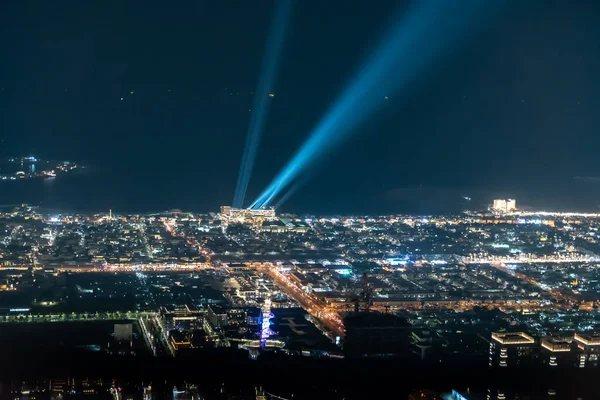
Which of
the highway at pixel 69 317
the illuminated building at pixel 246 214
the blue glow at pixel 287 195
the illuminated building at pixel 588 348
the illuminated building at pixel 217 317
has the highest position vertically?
the blue glow at pixel 287 195

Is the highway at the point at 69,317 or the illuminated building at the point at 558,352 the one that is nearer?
the illuminated building at the point at 558,352

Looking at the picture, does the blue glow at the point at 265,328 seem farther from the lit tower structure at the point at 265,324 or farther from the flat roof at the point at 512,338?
the flat roof at the point at 512,338

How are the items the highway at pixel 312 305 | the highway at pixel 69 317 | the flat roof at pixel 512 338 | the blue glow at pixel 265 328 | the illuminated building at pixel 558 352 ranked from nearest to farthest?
the illuminated building at pixel 558 352, the flat roof at pixel 512 338, the blue glow at pixel 265 328, the highway at pixel 69 317, the highway at pixel 312 305

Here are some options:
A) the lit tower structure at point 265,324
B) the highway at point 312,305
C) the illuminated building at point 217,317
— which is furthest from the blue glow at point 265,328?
the highway at point 312,305

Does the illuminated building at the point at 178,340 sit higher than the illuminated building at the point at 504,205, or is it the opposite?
the illuminated building at the point at 504,205

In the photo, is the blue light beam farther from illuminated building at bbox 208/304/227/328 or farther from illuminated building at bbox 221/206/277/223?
illuminated building at bbox 208/304/227/328

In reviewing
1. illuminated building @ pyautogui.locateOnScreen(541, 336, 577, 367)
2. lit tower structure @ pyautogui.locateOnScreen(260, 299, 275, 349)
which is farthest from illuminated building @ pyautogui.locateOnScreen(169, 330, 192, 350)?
illuminated building @ pyautogui.locateOnScreen(541, 336, 577, 367)

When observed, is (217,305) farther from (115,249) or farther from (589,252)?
(589,252)

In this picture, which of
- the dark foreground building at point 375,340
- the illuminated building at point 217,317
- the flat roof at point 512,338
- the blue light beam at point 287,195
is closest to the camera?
the dark foreground building at point 375,340
